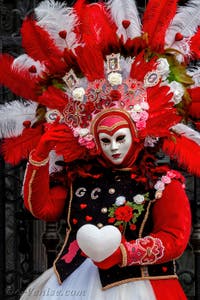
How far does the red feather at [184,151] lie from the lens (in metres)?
3.20

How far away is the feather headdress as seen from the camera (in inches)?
122

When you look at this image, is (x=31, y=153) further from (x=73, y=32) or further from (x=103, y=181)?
(x=73, y=32)

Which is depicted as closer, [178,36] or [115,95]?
[115,95]

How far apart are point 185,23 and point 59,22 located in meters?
0.54

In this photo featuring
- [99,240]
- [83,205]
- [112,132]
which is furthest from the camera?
[83,205]

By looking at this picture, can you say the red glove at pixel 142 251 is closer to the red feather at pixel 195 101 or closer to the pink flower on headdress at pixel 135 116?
the pink flower on headdress at pixel 135 116

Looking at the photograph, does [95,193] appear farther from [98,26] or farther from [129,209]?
[98,26]

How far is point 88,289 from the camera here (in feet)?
9.92

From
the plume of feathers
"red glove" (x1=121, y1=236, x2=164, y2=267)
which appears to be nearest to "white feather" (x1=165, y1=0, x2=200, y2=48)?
the plume of feathers

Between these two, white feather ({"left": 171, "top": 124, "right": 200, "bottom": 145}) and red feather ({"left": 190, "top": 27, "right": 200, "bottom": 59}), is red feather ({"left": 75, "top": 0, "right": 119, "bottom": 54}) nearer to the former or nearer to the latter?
red feather ({"left": 190, "top": 27, "right": 200, "bottom": 59})

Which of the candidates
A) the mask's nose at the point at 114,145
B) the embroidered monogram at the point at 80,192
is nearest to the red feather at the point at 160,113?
the mask's nose at the point at 114,145

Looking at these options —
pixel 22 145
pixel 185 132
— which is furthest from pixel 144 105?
pixel 22 145

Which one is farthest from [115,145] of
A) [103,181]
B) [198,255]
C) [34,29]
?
[198,255]

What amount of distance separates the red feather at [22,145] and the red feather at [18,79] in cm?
15
